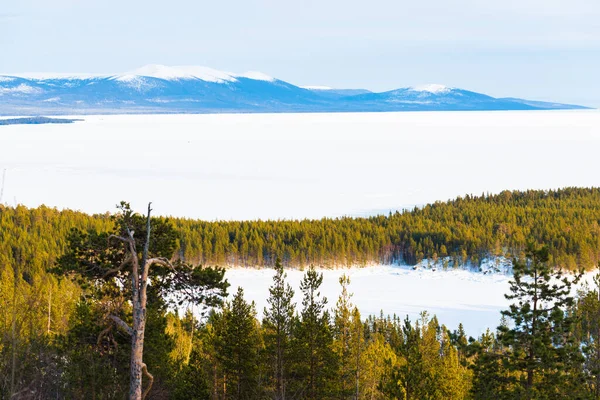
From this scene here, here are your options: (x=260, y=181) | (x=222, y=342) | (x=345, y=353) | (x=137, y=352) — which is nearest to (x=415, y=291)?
(x=345, y=353)

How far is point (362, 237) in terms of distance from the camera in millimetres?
84500

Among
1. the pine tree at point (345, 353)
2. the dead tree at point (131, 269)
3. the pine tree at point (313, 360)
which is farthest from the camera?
the pine tree at point (345, 353)

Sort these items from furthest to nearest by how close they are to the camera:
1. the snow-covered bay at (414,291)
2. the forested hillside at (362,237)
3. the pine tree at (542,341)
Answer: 1. the forested hillside at (362,237)
2. the snow-covered bay at (414,291)
3. the pine tree at (542,341)

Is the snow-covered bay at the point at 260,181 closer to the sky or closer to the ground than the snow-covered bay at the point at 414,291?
closer to the sky

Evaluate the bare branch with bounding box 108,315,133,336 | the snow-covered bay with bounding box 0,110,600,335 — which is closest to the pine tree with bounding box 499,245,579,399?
the bare branch with bounding box 108,315,133,336

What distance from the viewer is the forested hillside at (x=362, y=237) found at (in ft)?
254

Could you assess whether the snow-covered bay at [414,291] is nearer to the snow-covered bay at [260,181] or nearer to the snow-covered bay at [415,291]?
the snow-covered bay at [415,291]

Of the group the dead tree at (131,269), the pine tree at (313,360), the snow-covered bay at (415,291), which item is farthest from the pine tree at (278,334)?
the snow-covered bay at (415,291)

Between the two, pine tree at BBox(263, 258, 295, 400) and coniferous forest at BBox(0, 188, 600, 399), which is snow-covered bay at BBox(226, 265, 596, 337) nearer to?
coniferous forest at BBox(0, 188, 600, 399)

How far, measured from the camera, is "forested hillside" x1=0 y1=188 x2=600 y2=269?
3046 inches

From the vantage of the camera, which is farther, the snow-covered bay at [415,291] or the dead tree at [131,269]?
the snow-covered bay at [415,291]

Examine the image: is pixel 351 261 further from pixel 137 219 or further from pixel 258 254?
pixel 137 219

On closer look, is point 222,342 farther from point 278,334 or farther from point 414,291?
point 414,291

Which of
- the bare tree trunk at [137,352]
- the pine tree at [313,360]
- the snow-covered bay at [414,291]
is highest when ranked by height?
the bare tree trunk at [137,352]
